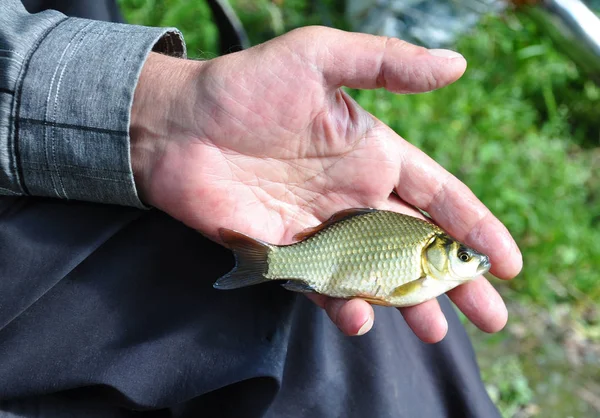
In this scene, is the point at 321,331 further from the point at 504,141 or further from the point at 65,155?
the point at 504,141

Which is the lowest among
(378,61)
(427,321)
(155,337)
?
(155,337)

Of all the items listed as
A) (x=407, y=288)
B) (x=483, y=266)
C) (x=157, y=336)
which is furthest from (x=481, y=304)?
(x=157, y=336)

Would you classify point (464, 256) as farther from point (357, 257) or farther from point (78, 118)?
point (78, 118)

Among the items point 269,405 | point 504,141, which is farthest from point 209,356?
point 504,141

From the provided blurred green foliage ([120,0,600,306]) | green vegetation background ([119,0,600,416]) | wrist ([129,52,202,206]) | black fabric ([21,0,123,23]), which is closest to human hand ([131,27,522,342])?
wrist ([129,52,202,206])

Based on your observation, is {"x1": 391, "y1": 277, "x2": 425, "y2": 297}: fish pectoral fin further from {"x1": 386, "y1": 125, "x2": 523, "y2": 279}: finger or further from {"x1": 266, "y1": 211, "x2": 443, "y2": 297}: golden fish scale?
{"x1": 386, "y1": 125, "x2": 523, "y2": 279}: finger

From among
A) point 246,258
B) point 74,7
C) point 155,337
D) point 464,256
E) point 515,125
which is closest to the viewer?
point 155,337

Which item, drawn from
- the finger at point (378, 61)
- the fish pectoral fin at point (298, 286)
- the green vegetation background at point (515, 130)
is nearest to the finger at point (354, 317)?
the fish pectoral fin at point (298, 286)
